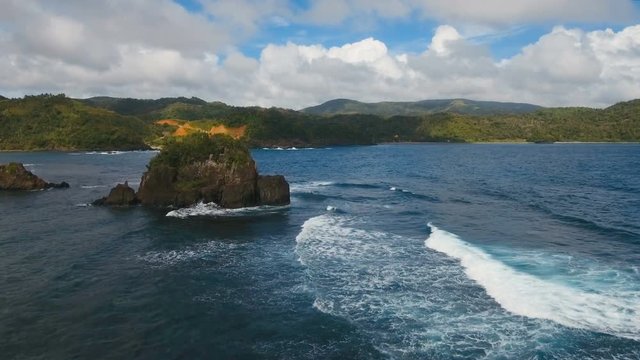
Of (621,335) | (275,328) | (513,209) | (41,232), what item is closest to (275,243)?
(275,328)

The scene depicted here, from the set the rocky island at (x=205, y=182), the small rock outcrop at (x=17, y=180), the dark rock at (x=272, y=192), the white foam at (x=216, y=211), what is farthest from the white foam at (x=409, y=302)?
the small rock outcrop at (x=17, y=180)

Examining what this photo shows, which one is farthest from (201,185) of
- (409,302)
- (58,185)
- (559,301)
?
(559,301)

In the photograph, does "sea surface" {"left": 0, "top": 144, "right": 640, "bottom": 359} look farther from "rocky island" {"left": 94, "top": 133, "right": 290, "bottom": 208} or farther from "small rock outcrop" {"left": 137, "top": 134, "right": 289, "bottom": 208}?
"small rock outcrop" {"left": 137, "top": 134, "right": 289, "bottom": 208}

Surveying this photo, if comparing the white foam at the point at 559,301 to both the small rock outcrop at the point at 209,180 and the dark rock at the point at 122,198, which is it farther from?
the dark rock at the point at 122,198

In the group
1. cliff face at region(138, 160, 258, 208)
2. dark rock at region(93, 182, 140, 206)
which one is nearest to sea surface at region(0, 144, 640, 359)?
cliff face at region(138, 160, 258, 208)

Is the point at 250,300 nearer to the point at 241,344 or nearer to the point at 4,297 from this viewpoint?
the point at 241,344

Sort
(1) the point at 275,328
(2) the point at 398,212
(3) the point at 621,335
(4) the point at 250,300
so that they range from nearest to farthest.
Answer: (3) the point at 621,335 → (1) the point at 275,328 → (4) the point at 250,300 → (2) the point at 398,212

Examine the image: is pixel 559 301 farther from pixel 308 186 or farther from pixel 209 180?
pixel 308 186
